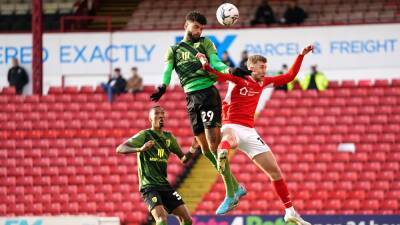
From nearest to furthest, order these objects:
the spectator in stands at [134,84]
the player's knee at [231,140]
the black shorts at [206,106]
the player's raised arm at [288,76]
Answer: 1. the player's knee at [231,140]
2. the black shorts at [206,106]
3. the player's raised arm at [288,76]
4. the spectator in stands at [134,84]

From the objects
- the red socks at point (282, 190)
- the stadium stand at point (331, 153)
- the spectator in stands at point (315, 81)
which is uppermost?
the spectator in stands at point (315, 81)

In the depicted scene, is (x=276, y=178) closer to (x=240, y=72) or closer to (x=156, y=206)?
(x=240, y=72)

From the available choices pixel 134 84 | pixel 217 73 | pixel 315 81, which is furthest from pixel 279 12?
pixel 217 73

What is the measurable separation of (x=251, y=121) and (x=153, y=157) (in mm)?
1596

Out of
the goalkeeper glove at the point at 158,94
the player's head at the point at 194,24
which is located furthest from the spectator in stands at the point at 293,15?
the goalkeeper glove at the point at 158,94

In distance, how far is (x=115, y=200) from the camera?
2389 centimetres

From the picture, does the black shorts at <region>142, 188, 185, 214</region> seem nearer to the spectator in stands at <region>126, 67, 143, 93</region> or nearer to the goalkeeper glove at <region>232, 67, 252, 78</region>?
the goalkeeper glove at <region>232, 67, 252, 78</region>

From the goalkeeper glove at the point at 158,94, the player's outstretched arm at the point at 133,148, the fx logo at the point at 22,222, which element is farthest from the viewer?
the fx logo at the point at 22,222

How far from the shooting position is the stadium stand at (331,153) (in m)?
23.0

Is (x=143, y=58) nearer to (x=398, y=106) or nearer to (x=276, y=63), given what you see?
(x=276, y=63)

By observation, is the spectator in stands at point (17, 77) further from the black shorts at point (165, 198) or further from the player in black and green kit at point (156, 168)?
the black shorts at point (165, 198)

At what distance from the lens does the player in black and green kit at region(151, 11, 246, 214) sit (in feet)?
46.3

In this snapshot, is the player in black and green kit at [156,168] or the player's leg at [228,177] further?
the player in black and green kit at [156,168]

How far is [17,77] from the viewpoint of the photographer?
27.0 metres
